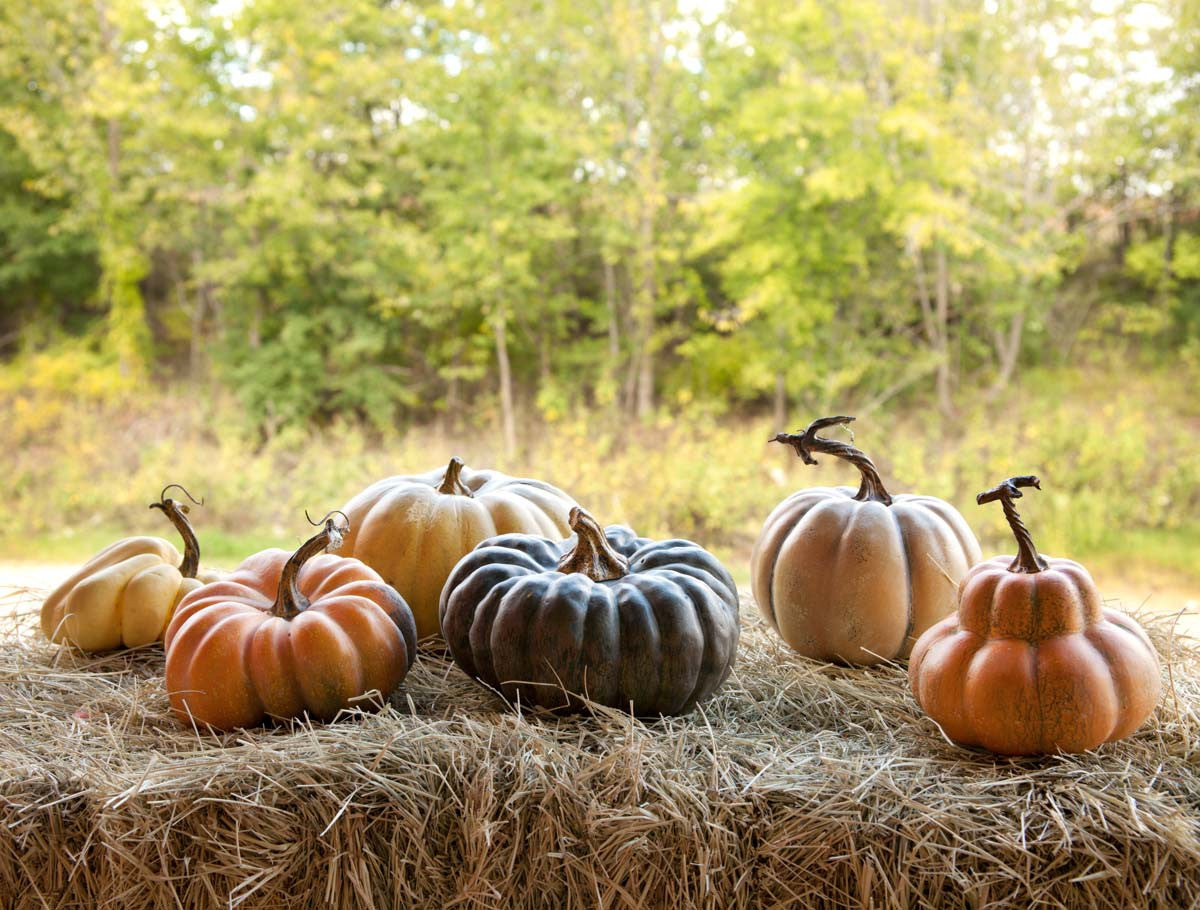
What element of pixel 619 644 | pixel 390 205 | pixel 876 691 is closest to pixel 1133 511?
pixel 876 691

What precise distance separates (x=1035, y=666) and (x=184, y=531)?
163cm

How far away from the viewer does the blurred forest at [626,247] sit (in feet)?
23.6

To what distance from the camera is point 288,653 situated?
162 centimetres

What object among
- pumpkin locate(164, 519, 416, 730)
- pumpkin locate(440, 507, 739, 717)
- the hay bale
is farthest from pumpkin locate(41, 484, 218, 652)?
pumpkin locate(440, 507, 739, 717)

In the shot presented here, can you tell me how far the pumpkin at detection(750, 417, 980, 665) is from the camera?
74.7 inches

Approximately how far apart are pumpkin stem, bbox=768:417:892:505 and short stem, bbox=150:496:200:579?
1184mm

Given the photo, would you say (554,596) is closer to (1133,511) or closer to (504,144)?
(1133,511)

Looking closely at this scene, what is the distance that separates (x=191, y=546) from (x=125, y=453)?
21.0 ft

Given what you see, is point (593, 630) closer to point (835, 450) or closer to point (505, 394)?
point (835, 450)

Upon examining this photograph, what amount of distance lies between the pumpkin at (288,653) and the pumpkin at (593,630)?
0.14 meters

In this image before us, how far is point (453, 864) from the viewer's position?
4.55 ft

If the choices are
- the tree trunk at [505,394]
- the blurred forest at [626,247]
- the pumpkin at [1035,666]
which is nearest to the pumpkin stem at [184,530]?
the pumpkin at [1035,666]

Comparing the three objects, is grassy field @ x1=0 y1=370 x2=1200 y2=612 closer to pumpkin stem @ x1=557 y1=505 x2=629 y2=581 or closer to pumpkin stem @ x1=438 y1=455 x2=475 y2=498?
pumpkin stem @ x1=438 y1=455 x2=475 y2=498

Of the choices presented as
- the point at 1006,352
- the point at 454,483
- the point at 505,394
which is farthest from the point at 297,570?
the point at 1006,352
